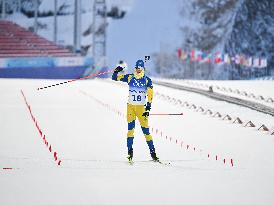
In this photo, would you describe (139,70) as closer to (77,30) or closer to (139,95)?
(139,95)

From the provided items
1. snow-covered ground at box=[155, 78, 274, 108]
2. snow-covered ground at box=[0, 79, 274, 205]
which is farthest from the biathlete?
snow-covered ground at box=[155, 78, 274, 108]

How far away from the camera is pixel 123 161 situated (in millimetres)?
11773

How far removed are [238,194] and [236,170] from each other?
221 centimetres

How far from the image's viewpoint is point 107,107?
25.5 metres

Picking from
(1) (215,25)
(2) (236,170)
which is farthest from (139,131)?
(1) (215,25)

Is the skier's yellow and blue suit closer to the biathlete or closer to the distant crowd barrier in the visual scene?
the biathlete

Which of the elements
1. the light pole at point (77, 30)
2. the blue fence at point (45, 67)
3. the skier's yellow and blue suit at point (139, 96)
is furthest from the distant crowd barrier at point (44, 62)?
the skier's yellow and blue suit at point (139, 96)

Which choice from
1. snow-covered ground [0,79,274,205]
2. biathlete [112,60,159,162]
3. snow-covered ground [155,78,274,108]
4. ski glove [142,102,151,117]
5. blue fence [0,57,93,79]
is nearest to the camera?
snow-covered ground [0,79,274,205]

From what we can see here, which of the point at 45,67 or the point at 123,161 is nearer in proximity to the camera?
the point at 123,161

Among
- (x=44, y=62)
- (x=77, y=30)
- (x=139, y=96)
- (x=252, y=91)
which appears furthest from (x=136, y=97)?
(x=77, y=30)

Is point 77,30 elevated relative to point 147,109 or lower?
elevated

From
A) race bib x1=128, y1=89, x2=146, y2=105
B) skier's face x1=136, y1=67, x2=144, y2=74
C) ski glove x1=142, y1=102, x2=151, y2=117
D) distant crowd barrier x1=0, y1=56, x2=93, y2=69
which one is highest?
skier's face x1=136, y1=67, x2=144, y2=74

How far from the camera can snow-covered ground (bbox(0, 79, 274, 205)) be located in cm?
844

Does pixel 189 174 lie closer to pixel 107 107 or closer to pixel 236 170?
pixel 236 170
